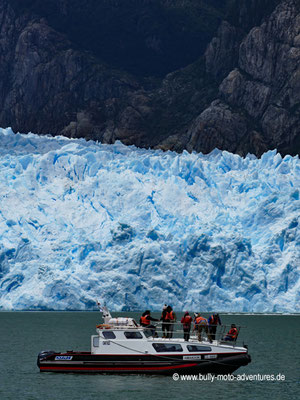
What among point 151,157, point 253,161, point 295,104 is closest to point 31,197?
point 151,157

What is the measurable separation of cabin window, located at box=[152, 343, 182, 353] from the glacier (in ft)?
83.3

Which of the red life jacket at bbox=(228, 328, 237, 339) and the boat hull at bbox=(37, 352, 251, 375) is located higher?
the red life jacket at bbox=(228, 328, 237, 339)

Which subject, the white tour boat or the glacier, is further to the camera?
the glacier

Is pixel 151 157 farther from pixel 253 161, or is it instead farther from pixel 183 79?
pixel 183 79

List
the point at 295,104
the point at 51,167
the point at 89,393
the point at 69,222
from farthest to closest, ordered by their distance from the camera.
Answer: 1. the point at 295,104
2. the point at 51,167
3. the point at 69,222
4. the point at 89,393

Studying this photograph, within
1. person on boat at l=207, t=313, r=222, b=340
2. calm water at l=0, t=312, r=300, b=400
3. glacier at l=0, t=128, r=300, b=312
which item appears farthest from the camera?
glacier at l=0, t=128, r=300, b=312

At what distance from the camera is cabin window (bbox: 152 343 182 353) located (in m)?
30.5

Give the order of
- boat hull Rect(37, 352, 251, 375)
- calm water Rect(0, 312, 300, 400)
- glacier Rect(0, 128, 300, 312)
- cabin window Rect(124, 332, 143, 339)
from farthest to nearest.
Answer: glacier Rect(0, 128, 300, 312)
cabin window Rect(124, 332, 143, 339)
boat hull Rect(37, 352, 251, 375)
calm water Rect(0, 312, 300, 400)

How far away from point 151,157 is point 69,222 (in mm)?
10193

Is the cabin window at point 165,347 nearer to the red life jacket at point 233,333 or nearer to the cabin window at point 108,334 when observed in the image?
the cabin window at point 108,334

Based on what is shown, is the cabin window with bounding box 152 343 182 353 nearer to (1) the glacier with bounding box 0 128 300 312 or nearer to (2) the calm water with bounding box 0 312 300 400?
(2) the calm water with bounding box 0 312 300 400

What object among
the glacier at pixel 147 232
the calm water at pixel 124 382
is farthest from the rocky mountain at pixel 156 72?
the calm water at pixel 124 382

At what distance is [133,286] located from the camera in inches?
2223

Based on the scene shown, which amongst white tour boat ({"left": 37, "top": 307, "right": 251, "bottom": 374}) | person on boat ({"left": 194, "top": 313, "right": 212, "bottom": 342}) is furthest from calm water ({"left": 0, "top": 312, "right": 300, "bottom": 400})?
person on boat ({"left": 194, "top": 313, "right": 212, "bottom": 342})
